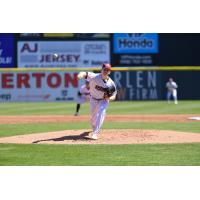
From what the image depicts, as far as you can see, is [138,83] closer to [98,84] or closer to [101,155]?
[98,84]

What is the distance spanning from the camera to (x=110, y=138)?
11.9 m

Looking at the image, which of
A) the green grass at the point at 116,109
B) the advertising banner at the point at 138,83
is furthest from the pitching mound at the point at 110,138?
the advertising banner at the point at 138,83

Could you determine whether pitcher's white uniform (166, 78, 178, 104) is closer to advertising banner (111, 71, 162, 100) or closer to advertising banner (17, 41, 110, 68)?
advertising banner (111, 71, 162, 100)

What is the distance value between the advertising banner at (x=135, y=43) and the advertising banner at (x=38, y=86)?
3.21 metres

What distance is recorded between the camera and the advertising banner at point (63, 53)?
33.2 meters

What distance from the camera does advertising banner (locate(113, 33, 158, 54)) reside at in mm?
32438

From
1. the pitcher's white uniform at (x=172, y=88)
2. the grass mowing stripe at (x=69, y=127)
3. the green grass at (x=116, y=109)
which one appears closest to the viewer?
the grass mowing stripe at (x=69, y=127)

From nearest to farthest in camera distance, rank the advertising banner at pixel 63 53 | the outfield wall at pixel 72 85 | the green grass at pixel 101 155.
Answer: the green grass at pixel 101 155, the outfield wall at pixel 72 85, the advertising banner at pixel 63 53

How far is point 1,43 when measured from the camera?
32188 millimetres

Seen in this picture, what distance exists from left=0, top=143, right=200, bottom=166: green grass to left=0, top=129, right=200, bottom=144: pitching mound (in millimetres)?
716

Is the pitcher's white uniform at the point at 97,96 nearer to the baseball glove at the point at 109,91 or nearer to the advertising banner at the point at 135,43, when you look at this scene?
the baseball glove at the point at 109,91

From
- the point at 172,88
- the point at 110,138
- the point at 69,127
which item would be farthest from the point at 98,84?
the point at 172,88

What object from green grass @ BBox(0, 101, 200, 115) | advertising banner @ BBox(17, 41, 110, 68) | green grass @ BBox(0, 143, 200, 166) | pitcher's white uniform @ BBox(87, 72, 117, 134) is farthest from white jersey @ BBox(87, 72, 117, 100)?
advertising banner @ BBox(17, 41, 110, 68)

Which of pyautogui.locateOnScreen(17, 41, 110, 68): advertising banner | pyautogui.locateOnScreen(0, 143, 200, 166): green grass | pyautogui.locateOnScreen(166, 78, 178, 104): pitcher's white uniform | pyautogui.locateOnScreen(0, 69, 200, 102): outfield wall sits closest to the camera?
pyautogui.locateOnScreen(0, 143, 200, 166): green grass
